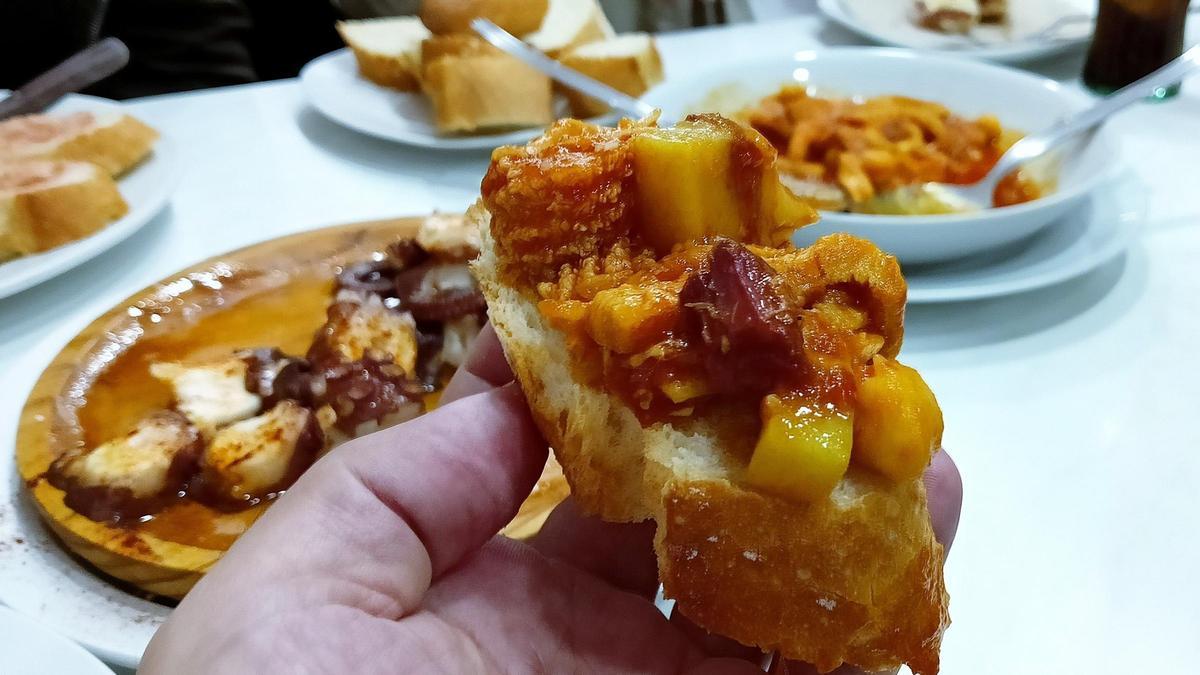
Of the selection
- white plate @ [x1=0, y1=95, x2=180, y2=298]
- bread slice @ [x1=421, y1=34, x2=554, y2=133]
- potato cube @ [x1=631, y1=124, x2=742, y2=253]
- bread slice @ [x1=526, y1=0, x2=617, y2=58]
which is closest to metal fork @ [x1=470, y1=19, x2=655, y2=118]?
bread slice @ [x1=421, y1=34, x2=554, y2=133]

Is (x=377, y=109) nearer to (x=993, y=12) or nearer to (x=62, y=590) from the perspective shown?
(x=62, y=590)

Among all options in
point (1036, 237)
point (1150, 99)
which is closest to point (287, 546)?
point (1036, 237)

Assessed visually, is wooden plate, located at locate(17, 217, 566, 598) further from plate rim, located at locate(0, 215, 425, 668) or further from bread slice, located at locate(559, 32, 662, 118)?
bread slice, located at locate(559, 32, 662, 118)

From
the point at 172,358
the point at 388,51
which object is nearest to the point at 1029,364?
the point at 172,358

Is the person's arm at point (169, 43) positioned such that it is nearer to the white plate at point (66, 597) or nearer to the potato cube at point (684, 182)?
the white plate at point (66, 597)

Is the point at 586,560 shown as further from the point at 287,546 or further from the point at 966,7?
the point at 966,7

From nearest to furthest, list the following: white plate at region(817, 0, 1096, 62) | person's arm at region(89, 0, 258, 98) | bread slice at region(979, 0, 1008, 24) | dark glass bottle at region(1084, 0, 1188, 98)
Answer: dark glass bottle at region(1084, 0, 1188, 98) < white plate at region(817, 0, 1096, 62) < bread slice at region(979, 0, 1008, 24) < person's arm at region(89, 0, 258, 98)
